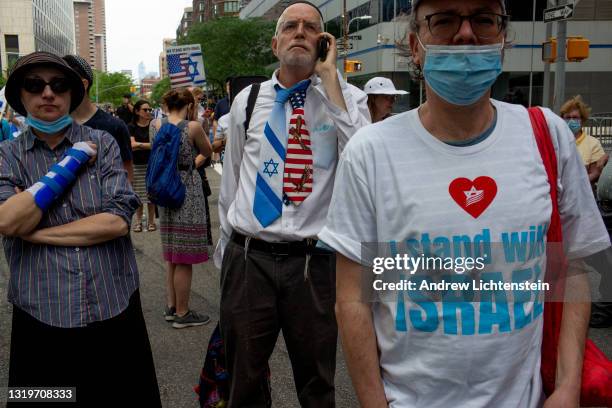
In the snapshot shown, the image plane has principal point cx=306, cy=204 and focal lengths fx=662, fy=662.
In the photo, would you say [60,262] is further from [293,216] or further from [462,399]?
[462,399]

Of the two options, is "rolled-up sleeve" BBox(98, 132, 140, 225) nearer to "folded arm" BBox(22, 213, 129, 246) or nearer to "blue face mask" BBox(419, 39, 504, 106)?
"folded arm" BBox(22, 213, 129, 246)

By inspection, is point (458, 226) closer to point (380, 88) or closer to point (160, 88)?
point (380, 88)

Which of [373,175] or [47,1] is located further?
[47,1]

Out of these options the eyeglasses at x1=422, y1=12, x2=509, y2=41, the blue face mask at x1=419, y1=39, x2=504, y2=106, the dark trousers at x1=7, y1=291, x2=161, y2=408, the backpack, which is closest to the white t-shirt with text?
the blue face mask at x1=419, y1=39, x2=504, y2=106

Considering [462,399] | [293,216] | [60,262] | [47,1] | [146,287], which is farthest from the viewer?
[47,1]

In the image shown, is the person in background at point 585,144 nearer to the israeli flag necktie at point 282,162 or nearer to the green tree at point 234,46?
the israeli flag necktie at point 282,162

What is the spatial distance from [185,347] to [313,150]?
2659mm

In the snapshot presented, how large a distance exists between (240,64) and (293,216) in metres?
64.8

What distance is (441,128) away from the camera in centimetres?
175

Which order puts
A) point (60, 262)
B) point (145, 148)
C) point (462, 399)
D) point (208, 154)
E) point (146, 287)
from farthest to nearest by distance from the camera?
point (145, 148) → point (146, 287) → point (208, 154) → point (60, 262) → point (462, 399)

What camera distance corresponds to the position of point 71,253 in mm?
2781

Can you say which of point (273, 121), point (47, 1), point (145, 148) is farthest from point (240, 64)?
point (47, 1)

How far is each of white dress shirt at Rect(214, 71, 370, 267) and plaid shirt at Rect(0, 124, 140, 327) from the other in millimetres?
517

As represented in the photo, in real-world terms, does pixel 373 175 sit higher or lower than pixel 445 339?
higher
